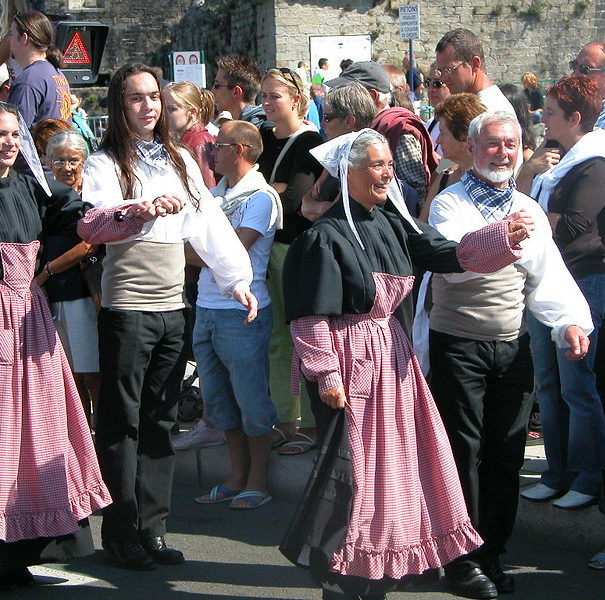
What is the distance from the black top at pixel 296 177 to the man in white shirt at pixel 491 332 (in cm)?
159

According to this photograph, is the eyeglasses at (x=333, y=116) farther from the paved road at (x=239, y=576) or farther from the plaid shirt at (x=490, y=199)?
the paved road at (x=239, y=576)

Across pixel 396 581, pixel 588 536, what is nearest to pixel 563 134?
pixel 588 536

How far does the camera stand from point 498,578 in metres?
4.78

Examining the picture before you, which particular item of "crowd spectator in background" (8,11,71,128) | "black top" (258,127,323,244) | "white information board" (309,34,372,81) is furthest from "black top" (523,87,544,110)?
"white information board" (309,34,372,81)

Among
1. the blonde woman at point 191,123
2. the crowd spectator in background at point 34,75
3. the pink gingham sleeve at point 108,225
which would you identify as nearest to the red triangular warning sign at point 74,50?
the crowd spectator in background at point 34,75

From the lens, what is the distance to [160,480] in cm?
512

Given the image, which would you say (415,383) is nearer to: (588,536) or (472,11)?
(588,536)

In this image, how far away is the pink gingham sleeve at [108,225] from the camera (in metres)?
4.48

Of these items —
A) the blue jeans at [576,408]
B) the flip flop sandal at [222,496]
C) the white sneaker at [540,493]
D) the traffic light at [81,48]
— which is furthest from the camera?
the traffic light at [81,48]

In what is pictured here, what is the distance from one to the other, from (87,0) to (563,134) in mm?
41265

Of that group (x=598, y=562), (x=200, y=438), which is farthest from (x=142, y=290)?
(x=598, y=562)

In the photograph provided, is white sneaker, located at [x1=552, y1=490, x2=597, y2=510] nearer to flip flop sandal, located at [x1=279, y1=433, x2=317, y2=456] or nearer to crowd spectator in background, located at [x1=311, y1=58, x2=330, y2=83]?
flip flop sandal, located at [x1=279, y1=433, x2=317, y2=456]

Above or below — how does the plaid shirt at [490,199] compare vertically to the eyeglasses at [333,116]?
below

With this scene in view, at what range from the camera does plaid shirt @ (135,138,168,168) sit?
4863mm
